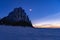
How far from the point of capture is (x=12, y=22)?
66.6 m

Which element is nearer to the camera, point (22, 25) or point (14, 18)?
point (14, 18)

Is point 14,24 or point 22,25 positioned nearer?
point 14,24

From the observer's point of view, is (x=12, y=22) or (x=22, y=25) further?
(x=22, y=25)

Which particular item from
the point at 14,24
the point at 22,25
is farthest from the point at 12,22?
the point at 22,25

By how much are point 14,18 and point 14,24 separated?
4416 mm

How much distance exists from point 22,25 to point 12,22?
8.67 metres

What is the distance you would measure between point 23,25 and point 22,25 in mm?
474

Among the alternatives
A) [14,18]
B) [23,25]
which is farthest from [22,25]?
[14,18]

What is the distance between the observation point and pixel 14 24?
65.1 meters

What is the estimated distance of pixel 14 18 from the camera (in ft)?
226

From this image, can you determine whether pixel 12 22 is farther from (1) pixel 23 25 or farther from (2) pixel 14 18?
(1) pixel 23 25

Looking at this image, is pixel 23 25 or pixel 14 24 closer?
pixel 14 24

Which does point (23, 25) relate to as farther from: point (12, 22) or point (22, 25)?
point (12, 22)

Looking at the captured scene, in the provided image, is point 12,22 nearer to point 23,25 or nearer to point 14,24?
point 14,24
